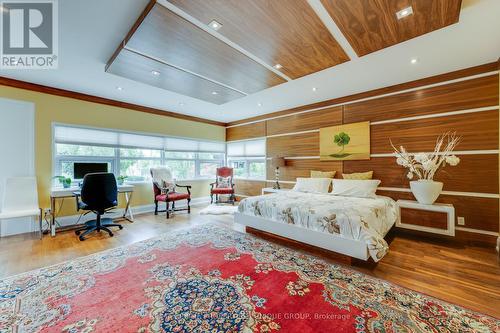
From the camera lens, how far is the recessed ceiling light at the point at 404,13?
184 cm

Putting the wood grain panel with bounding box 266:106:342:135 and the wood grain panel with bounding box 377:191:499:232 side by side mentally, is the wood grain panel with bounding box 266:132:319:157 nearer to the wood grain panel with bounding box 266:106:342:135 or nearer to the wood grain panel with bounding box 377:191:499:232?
the wood grain panel with bounding box 266:106:342:135

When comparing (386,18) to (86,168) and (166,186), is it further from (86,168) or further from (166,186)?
(86,168)

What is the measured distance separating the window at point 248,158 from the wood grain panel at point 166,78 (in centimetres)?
221

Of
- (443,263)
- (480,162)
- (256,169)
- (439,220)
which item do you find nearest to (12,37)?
(256,169)

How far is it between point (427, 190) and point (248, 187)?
4242mm

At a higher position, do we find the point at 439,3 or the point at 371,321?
the point at 439,3

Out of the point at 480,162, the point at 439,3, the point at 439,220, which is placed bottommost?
the point at 439,220

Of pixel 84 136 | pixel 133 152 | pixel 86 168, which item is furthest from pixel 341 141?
pixel 84 136

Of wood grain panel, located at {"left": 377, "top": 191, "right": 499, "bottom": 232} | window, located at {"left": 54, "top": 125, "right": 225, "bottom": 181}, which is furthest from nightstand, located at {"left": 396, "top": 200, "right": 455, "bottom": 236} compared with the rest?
window, located at {"left": 54, "top": 125, "right": 225, "bottom": 181}

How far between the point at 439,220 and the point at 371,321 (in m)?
2.43

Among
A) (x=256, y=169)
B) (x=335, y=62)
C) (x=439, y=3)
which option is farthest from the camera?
(x=256, y=169)

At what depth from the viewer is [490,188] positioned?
299 cm

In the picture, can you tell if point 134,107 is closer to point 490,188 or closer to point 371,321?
point 371,321

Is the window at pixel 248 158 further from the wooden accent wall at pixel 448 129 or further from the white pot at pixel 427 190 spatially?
the white pot at pixel 427 190
